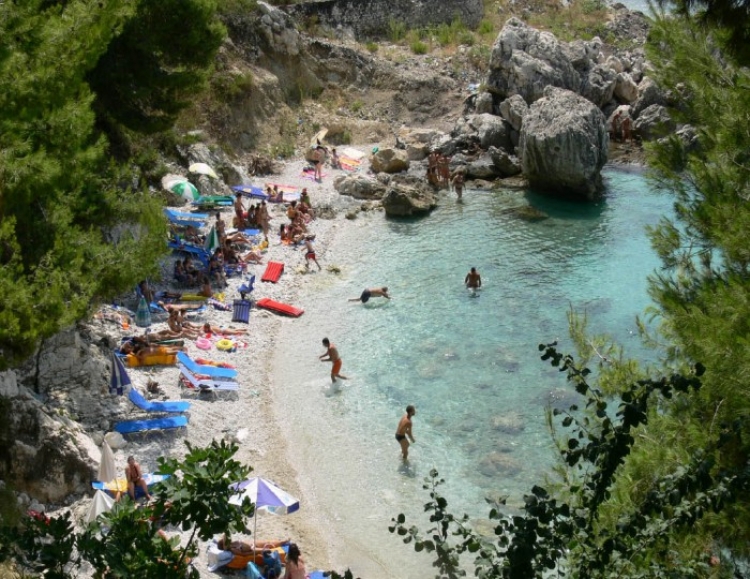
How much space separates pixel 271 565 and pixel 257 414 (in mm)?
5300

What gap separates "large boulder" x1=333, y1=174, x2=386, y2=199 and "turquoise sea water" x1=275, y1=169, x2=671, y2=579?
6.62 ft

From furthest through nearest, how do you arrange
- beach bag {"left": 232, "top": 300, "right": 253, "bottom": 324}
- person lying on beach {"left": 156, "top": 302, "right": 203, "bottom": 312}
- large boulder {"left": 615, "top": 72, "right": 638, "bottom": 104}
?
large boulder {"left": 615, "top": 72, "right": 638, "bottom": 104} < beach bag {"left": 232, "top": 300, "right": 253, "bottom": 324} < person lying on beach {"left": 156, "top": 302, "right": 203, "bottom": 312}

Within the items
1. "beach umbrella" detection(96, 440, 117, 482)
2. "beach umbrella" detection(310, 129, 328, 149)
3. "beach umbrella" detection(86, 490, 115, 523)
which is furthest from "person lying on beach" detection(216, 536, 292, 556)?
"beach umbrella" detection(310, 129, 328, 149)

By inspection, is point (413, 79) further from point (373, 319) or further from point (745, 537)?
point (745, 537)

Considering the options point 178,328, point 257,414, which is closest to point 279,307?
point 178,328

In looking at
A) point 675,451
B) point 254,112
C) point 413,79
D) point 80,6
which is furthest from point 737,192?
point 413,79

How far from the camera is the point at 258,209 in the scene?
2769 cm

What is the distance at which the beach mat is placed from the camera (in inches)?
968

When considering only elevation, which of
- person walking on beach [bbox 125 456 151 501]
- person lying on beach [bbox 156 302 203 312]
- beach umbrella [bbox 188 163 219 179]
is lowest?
person lying on beach [bbox 156 302 203 312]

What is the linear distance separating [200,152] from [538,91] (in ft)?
54.0

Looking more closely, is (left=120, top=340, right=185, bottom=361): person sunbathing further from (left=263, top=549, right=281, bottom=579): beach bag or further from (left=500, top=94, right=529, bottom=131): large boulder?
(left=500, top=94, right=529, bottom=131): large boulder

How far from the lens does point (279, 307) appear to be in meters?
22.9

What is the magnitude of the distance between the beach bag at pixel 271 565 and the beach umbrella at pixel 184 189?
15974 mm

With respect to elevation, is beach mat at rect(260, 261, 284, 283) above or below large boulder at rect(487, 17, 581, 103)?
below
